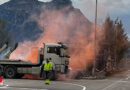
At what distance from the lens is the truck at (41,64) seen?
1188 inches

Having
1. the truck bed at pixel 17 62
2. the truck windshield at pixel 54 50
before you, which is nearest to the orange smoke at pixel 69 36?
the truck bed at pixel 17 62

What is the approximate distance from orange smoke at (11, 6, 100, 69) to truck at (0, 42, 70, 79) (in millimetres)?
895

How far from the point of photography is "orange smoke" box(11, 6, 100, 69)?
116 ft

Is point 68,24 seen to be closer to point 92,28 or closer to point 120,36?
point 92,28

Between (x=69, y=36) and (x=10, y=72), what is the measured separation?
9.76 meters

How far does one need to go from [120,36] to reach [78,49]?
29.2m

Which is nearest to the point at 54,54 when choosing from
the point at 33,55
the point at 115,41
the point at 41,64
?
the point at 41,64

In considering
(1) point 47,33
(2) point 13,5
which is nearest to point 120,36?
(1) point 47,33

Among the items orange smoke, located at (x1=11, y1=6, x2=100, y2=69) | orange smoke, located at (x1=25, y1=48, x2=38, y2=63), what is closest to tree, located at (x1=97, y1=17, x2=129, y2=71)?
orange smoke, located at (x1=11, y1=6, x2=100, y2=69)

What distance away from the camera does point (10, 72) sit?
31.6 meters

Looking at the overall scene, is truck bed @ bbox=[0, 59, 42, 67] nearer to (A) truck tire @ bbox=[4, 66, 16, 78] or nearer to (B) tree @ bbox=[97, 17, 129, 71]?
(A) truck tire @ bbox=[4, 66, 16, 78]

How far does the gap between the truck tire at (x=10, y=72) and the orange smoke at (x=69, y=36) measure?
1747 mm

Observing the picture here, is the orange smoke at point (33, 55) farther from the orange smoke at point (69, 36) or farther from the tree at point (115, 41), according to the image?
the tree at point (115, 41)

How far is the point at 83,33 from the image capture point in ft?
131
